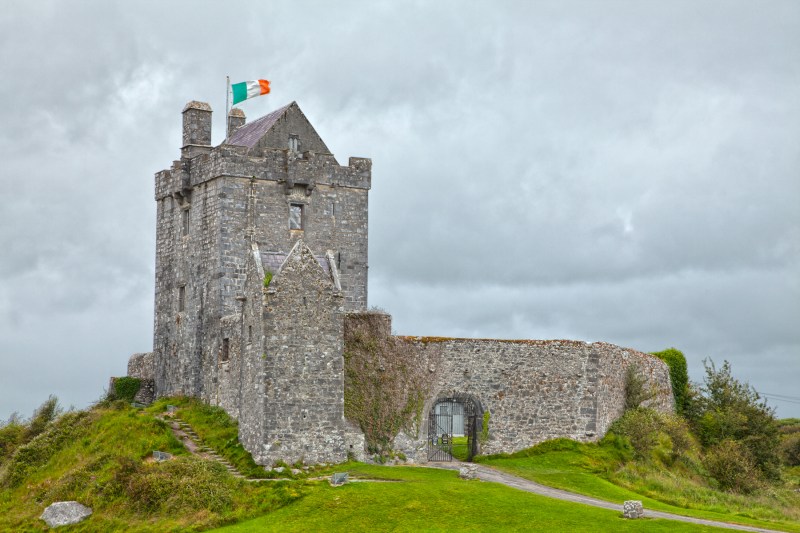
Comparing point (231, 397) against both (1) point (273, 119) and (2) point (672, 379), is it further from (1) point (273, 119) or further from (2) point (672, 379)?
(2) point (672, 379)

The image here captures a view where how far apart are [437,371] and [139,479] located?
1313 centimetres

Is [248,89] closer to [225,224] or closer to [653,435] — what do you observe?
[225,224]

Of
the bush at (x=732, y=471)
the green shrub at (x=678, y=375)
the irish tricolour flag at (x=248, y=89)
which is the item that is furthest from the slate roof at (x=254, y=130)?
the bush at (x=732, y=471)

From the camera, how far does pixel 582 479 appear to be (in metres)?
44.2

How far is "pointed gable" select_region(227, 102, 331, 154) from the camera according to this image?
5338 centimetres

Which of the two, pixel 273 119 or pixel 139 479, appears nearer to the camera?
pixel 139 479

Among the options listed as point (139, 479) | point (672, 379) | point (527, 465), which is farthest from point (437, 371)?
point (672, 379)

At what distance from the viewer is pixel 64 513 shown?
4088cm

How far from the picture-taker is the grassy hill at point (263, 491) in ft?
117

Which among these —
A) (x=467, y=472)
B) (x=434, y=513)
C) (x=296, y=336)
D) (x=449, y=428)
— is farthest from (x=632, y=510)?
(x=449, y=428)

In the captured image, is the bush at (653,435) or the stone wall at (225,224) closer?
the bush at (653,435)

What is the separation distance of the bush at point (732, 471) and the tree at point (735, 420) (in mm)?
3517

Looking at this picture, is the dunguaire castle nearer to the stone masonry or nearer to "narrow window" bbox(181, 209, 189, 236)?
the stone masonry

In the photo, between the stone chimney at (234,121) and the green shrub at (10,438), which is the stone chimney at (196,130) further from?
the green shrub at (10,438)
